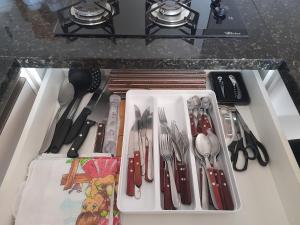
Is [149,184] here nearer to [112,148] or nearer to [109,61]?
[112,148]

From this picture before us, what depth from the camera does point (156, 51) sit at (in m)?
0.62

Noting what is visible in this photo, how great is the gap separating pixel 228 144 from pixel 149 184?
255 mm

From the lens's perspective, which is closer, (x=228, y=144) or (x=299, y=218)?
(x=299, y=218)

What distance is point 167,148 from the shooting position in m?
0.63

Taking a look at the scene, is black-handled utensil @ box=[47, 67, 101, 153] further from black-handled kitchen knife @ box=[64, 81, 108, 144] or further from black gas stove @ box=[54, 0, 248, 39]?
black gas stove @ box=[54, 0, 248, 39]

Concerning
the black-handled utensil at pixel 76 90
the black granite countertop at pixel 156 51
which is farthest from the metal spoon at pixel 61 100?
the black granite countertop at pixel 156 51

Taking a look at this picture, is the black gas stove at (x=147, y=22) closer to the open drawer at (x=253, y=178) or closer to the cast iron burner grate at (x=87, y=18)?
the cast iron burner grate at (x=87, y=18)

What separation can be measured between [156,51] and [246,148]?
37 cm

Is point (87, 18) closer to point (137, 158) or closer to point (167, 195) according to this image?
point (137, 158)

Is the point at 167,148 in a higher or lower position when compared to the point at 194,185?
higher

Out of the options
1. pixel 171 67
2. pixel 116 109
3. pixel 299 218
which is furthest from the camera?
pixel 116 109

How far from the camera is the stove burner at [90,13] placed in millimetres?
681

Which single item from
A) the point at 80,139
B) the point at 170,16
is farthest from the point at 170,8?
the point at 80,139

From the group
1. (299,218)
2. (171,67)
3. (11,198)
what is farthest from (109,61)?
(299,218)
